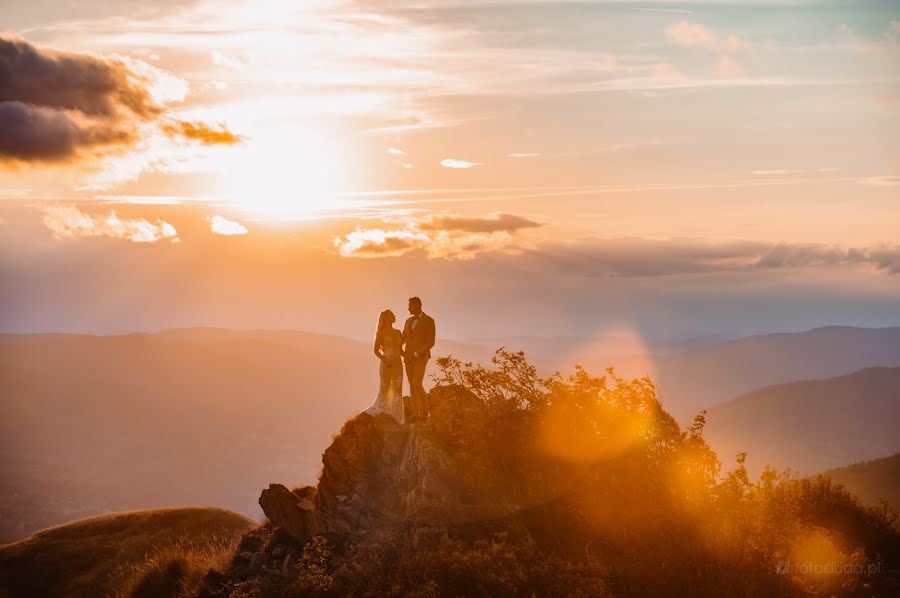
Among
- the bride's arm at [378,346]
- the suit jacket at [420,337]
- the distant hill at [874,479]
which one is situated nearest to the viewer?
the suit jacket at [420,337]

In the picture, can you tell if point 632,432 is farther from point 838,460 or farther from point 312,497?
point 838,460

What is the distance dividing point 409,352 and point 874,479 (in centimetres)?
5526

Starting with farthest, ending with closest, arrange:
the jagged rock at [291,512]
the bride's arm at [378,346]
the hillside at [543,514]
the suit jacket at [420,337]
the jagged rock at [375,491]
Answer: the bride's arm at [378,346], the suit jacket at [420,337], the jagged rock at [291,512], the jagged rock at [375,491], the hillside at [543,514]

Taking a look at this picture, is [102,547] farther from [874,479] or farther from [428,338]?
[874,479]

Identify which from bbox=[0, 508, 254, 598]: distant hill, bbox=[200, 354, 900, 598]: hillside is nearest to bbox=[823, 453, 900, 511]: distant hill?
bbox=[200, 354, 900, 598]: hillside

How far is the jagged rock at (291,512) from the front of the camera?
800 inches

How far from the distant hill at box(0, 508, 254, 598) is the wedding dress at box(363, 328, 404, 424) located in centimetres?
773

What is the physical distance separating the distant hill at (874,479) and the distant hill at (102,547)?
1756 inches

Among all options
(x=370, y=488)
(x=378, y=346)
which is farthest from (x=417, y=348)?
(x=370, y=488)

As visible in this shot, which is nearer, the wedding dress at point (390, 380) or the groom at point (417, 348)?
the groom at point (417, 348)

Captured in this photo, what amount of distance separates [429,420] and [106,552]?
596 inches

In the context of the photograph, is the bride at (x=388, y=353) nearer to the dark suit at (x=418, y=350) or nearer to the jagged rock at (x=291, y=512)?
the dark suit at (x=418, y=350)

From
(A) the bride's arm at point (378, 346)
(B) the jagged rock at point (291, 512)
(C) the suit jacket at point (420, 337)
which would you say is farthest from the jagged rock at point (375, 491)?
(C) the suit jacket at point (420, 337)

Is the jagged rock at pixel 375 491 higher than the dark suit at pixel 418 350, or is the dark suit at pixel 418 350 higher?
the dark suit at pixel 418 350
